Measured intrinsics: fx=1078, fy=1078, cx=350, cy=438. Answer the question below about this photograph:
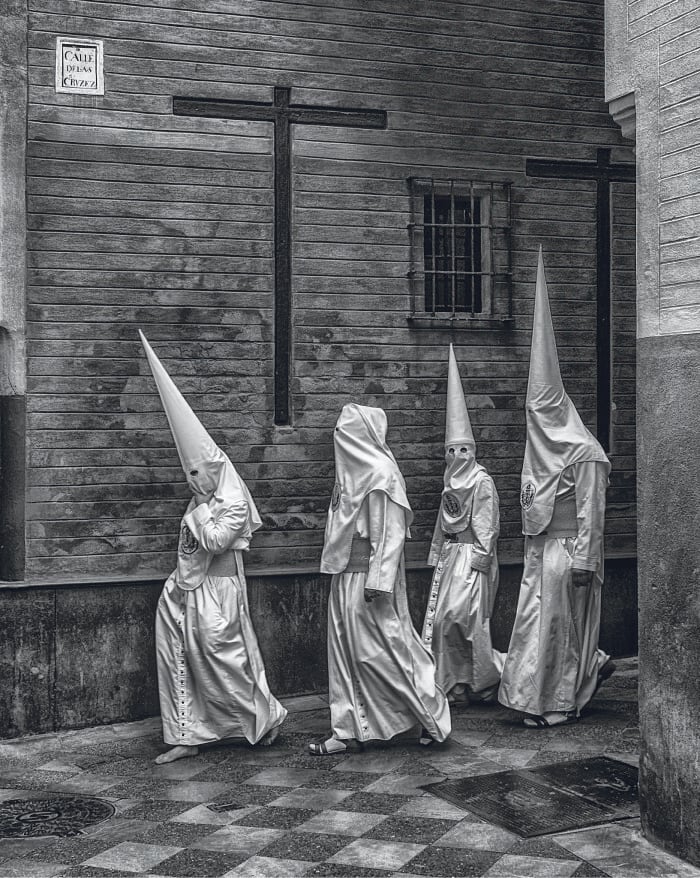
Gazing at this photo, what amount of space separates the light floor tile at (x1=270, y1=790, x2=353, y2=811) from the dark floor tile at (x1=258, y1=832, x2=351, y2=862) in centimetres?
43

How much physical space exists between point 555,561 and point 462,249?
9.72 feet

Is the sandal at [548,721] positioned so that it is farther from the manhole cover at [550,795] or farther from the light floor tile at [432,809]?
the light floor tile at [432,809]

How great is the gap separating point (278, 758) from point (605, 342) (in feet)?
15.6

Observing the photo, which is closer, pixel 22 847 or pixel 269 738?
pixel 22 847

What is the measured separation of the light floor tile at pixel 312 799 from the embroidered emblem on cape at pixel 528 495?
100 inches

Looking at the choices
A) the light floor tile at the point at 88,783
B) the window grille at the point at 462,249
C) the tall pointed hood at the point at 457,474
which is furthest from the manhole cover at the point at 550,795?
the window grille at the point at 462,249

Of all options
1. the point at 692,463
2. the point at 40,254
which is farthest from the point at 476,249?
the point at 692,463

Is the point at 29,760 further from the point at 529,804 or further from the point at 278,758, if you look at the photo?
the point at 529,804

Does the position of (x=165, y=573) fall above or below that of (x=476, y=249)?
below

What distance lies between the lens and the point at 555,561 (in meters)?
7.70

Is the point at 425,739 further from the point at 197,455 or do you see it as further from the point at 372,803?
the point at 197,455

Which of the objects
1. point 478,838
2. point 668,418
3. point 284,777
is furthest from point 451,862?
point 668,418

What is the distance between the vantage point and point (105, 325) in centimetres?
810

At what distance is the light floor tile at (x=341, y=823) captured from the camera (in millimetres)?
5641
